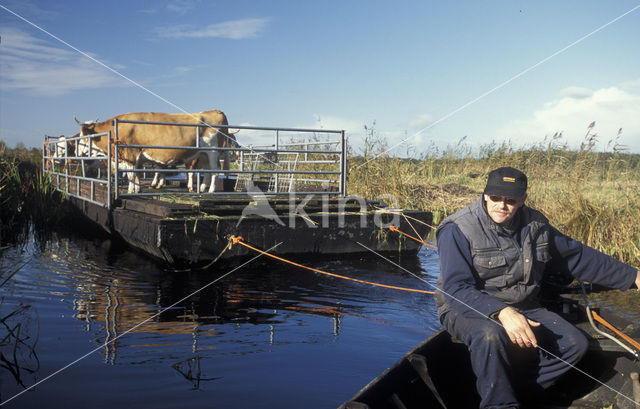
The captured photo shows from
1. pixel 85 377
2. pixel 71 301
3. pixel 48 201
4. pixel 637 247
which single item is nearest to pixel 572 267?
pixel 85 377

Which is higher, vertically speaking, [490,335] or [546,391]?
[490,335]

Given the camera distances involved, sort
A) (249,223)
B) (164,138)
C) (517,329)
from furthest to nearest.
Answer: (164,138) < (249,223) < (517,329)

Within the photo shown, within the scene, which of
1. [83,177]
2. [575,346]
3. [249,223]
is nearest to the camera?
[575,346]

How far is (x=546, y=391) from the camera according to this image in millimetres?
4012

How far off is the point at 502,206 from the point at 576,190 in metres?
5.74

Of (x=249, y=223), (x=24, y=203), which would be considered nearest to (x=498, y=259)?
(x=249, y=223)

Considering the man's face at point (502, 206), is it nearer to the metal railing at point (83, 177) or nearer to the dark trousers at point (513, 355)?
the dark trousers at point (513, 355)

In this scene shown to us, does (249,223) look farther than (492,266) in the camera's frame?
Yes

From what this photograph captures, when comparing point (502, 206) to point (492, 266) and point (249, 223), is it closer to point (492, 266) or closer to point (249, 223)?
point (492, 266)

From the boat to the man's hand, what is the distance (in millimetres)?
426

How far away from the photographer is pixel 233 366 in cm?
484

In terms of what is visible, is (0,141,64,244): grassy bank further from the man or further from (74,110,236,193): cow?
the man

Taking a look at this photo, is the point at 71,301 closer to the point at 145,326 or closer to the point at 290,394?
the point at 145,326

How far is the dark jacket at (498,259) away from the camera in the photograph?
389 centimetres
